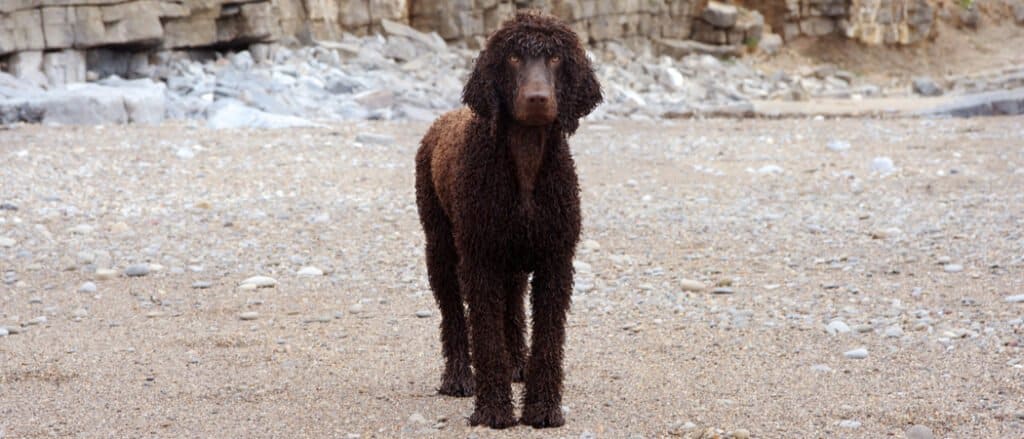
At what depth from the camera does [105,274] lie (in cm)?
1012

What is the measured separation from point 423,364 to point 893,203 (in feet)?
23.1

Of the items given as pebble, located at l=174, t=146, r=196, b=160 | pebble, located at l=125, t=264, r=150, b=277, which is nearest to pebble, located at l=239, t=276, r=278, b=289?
pebble, located at l=125, t=264, r=150, b=277

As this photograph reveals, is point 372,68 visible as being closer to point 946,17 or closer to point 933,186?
point 933,186

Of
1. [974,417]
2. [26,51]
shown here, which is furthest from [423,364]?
[26,51]

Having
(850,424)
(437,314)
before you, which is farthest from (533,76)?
(437,314)

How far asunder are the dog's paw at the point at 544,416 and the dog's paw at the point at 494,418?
9cm

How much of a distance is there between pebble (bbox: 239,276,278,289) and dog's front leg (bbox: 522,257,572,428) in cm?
425

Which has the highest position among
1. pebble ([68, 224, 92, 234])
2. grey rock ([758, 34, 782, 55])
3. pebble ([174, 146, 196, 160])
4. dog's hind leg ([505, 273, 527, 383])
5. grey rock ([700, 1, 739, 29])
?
dog's hind leg ([505, 273, 527, 383])

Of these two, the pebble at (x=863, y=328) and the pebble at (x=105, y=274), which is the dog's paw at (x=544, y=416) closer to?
the pebble at (x=863, y=328)

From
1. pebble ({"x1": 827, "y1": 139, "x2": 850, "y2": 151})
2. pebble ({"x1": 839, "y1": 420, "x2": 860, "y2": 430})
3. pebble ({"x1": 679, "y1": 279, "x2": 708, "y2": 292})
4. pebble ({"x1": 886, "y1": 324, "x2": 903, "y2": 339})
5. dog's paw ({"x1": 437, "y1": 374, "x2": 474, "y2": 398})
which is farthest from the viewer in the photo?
pebble ({"x1": 827, "y1": 139, "x2": 850, "y2": 151})

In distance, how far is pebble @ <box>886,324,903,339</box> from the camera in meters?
7.82

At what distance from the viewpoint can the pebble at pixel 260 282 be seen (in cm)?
982

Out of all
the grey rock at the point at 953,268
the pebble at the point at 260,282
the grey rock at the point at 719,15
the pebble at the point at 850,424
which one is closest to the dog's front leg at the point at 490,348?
the pebble at the point at 850,424

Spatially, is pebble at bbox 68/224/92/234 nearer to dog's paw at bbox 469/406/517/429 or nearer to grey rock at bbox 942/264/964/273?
dog's paw at bbox 469/406/517/429
